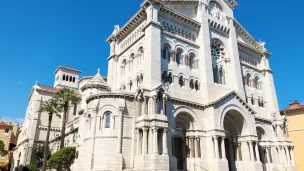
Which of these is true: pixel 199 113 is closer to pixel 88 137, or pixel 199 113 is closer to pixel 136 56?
pixel 136 56

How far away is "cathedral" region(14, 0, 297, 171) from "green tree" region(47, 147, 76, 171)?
2.50 metres

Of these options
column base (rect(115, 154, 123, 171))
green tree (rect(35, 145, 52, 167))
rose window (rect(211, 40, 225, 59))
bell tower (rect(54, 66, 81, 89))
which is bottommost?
column base (rect(115, 154, 123, 171))

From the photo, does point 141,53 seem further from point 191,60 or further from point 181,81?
point 191,60

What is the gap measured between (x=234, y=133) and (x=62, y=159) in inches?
883

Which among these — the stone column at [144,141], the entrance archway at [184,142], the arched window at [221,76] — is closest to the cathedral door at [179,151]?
the entrance archway at [184,142]

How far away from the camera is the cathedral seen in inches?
1014

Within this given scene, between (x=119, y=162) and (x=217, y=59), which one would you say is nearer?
(x=119, y=162)

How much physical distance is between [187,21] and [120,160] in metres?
20.0

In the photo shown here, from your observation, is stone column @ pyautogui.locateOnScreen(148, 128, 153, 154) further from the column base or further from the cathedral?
the column base

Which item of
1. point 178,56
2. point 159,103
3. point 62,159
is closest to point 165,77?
point 178,56

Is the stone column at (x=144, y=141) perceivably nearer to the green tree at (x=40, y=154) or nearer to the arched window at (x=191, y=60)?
the arched window at (x=191, y=60)

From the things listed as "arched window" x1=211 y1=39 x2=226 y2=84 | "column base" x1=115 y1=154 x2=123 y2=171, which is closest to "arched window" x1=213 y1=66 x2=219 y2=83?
"arched window" x1=211 y1=39 x2=226 y2=84

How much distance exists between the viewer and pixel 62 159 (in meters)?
32.3

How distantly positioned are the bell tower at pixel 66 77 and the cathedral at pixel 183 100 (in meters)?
26.1
